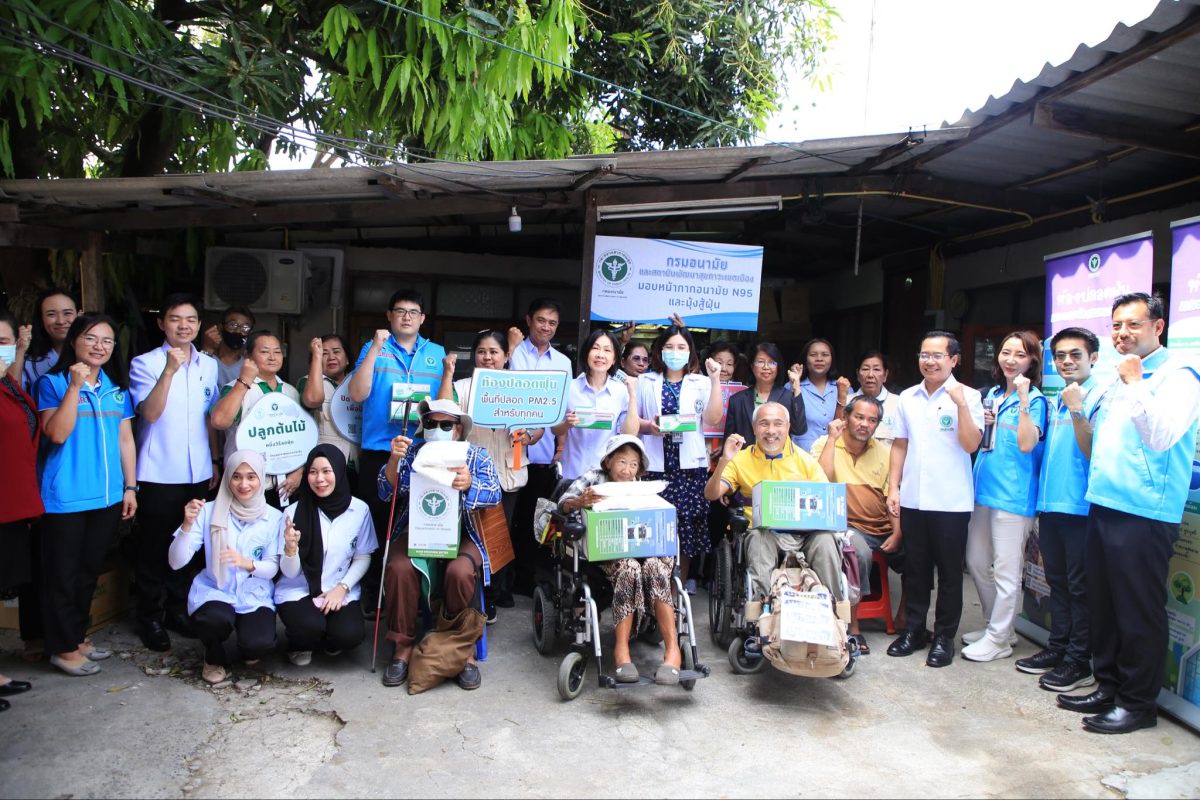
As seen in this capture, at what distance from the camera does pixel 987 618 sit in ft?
15.5

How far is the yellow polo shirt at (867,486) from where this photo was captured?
5.02 meters

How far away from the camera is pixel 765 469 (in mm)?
4566

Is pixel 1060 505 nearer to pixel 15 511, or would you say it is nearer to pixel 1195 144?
pixel 1195 144

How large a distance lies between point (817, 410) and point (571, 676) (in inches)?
104

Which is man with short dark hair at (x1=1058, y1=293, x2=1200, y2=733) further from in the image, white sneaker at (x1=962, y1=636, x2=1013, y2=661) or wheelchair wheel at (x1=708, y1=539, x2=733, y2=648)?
wheelchair wheel at (x1=708, y1=539, x2=733, y2=648)

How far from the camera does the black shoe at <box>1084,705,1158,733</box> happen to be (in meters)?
3.65

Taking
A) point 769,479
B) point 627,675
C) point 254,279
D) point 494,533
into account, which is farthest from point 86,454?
point 254,279

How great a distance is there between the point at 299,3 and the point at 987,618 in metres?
5.99

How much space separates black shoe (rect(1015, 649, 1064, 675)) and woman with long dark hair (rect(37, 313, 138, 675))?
4910 mm

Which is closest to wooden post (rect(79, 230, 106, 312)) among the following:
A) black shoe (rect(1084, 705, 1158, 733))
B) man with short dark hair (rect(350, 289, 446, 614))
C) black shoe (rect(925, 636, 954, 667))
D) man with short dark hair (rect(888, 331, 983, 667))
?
man with short dark hair (rect(350, 289, 446, 614))

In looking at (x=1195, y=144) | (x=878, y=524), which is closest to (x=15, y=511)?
(x=878, y=524)

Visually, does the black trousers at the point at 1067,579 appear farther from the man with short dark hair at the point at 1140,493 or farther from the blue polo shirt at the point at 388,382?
the blue polo shirt at the point at 388,382

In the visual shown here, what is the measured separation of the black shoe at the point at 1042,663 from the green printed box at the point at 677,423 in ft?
7.31

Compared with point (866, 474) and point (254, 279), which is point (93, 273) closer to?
point (254, 279)
